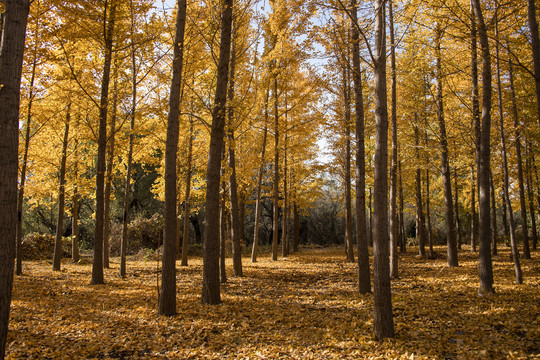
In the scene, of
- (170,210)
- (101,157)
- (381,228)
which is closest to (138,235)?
(101,157)

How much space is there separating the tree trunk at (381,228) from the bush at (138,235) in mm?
17781

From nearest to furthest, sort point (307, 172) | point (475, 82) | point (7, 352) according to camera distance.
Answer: point (7, 352) → point (475, 82) → point (307, 172)

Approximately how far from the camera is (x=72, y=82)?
410 inches

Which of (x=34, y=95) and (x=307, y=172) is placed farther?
(x=307, y=172)

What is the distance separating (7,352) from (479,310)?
279 inches

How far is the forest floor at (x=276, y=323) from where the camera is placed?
4.05 meters

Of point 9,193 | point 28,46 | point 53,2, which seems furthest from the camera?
point 28,46

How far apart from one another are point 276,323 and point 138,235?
17357 millimetres

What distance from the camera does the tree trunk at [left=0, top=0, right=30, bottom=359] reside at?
10.4 feet

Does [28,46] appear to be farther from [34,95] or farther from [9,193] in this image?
[9,193]

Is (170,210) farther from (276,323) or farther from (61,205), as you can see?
(61,205)

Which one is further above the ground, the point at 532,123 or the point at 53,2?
the point at 53,2

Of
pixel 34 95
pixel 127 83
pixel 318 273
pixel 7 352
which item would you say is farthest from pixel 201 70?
pixel 7 352

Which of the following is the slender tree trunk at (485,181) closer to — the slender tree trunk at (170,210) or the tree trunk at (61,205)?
the slender tree trunk at (170,210)
